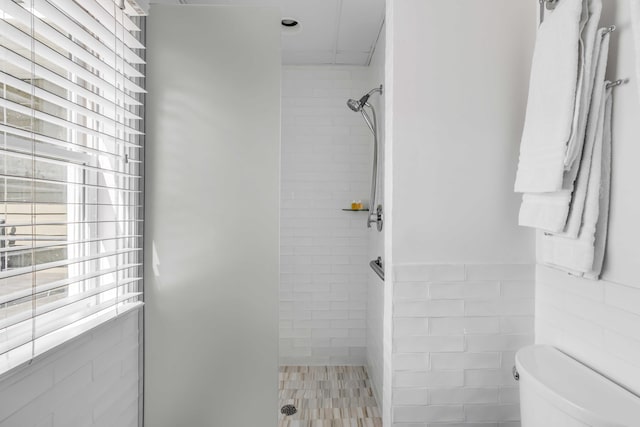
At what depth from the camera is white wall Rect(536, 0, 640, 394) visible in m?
1.01

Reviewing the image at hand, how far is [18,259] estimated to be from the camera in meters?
1.07

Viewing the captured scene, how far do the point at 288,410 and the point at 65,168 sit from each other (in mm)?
1707

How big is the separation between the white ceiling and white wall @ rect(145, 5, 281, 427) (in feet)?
1.74

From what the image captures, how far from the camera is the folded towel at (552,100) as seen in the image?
1099 mm

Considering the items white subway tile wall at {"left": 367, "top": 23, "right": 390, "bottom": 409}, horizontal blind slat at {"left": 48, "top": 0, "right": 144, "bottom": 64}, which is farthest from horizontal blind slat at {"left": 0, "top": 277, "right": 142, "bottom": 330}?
white subway tile wall at {"left": 367, "top": 23, "right": 390, "bottom": 409}

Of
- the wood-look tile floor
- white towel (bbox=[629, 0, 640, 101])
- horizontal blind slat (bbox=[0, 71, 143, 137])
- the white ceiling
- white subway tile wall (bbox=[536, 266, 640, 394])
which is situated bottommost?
the wood-look tile floor

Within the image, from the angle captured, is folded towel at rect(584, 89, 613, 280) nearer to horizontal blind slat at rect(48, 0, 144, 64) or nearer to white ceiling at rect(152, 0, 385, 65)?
white ceiling at rect(152, 0, 385, 65)

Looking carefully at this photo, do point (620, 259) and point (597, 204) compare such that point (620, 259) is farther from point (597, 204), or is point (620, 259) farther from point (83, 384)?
point (83, 384)

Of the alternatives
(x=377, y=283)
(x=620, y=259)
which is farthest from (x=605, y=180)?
(x=377, y=283)

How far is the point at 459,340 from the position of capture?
1484mm

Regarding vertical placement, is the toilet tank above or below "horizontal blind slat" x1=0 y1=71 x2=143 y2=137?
below

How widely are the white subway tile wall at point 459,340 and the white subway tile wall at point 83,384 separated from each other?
39.6 inches

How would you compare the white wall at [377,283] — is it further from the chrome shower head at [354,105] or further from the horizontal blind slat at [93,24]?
the horizontal blind slat at [93,24]

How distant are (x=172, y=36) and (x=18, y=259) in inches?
39.5
